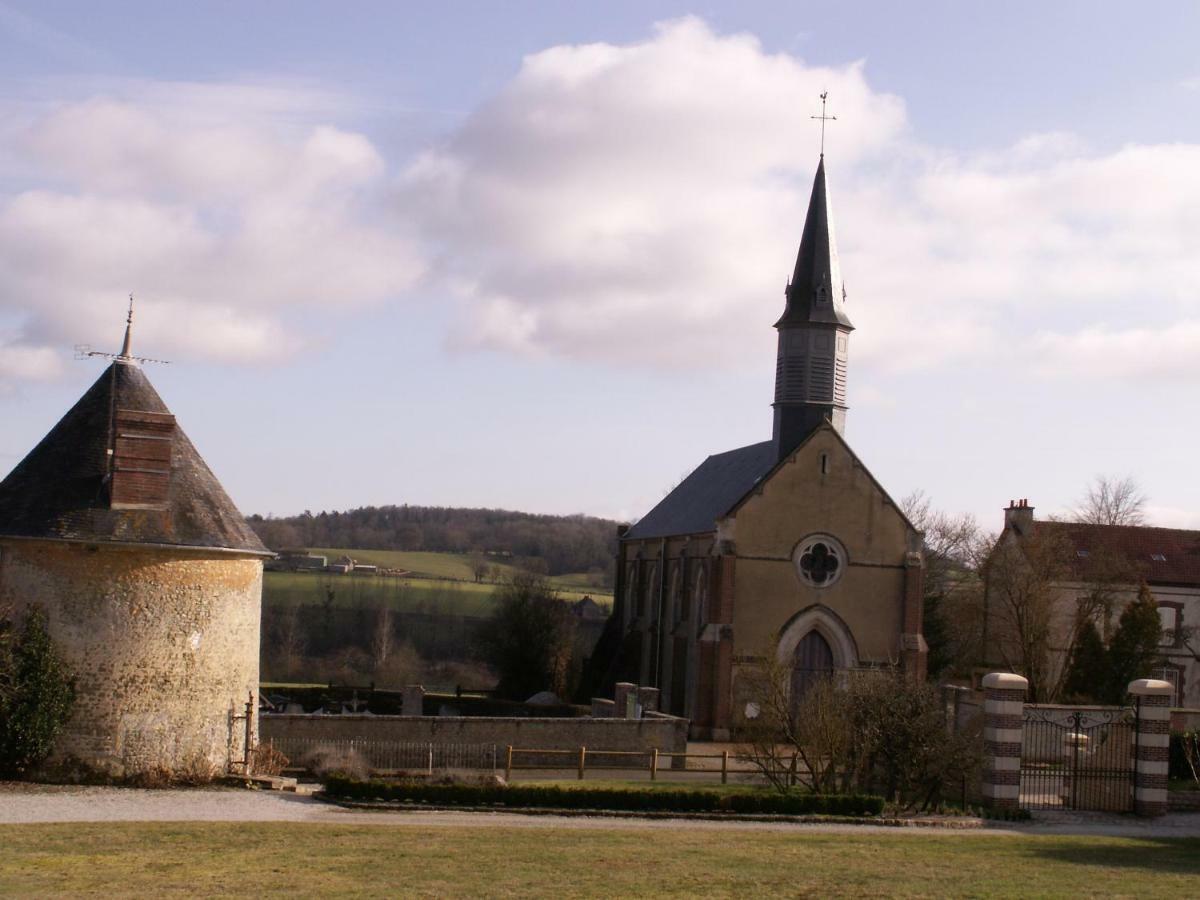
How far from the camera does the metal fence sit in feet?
90.2

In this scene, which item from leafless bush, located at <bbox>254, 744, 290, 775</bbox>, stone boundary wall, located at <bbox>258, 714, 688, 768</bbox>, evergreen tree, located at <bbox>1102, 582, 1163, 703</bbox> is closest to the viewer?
leafless bush, located at <bbox>254, 744, 290, 775</bbox>

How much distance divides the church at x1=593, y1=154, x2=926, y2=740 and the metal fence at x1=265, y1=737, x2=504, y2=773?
11850 mm

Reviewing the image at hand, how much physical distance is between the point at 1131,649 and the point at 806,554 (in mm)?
10826

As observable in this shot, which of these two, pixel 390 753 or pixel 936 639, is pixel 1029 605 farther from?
pixel 390 753

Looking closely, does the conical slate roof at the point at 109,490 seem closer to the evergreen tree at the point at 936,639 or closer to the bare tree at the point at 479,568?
the evergreen tree at the point at 936,639

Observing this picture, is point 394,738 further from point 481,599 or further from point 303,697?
point 481,599

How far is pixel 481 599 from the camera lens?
93.8 meters

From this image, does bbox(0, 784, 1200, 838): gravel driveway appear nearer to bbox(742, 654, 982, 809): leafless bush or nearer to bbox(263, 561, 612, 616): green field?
bbox(742, 654, 982, 809): leafless bush

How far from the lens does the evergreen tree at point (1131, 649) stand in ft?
139

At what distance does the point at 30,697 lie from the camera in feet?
76.2

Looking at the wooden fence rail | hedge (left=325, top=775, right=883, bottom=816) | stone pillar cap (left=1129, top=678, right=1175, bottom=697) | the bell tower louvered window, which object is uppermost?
the bell tower louvered window

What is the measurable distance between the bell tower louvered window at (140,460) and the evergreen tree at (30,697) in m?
2.73

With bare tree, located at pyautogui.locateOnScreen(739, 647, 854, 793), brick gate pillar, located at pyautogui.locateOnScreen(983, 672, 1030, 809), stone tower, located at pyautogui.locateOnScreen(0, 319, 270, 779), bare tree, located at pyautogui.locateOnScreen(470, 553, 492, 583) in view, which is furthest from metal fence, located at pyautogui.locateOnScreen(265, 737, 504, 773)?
bare tree, located at pyautogui.locateOnScreen(470, 553, 492, 583)

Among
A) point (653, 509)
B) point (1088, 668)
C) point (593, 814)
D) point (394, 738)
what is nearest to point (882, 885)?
point (593, 814)
